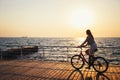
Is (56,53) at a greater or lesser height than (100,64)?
lesser

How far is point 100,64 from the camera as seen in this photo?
392 inches

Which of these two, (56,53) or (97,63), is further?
(56,53)

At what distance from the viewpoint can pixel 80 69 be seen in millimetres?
10984

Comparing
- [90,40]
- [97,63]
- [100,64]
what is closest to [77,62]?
[97,63]

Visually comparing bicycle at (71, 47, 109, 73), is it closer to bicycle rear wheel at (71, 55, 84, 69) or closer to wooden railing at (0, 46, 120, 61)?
bicycle rear wheel at (71, 55, 84, 69)

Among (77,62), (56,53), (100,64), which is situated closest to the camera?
(100,64)

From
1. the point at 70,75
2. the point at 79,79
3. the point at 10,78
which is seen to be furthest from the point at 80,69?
the point at 10,78

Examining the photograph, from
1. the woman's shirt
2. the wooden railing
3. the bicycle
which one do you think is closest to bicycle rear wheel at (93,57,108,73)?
the bicycle

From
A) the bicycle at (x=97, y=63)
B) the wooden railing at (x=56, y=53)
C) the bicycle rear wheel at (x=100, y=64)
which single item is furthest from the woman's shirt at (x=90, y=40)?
the wooden railing at (x=56, y=53)

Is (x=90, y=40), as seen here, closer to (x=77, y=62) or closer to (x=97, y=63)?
(x=97, y=63)

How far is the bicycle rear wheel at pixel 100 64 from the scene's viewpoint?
9828 millimetres

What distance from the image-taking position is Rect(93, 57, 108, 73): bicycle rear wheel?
9.83 m

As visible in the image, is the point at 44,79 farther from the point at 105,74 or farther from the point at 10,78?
the point at 105,74

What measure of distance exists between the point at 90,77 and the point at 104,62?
3.86 feet
